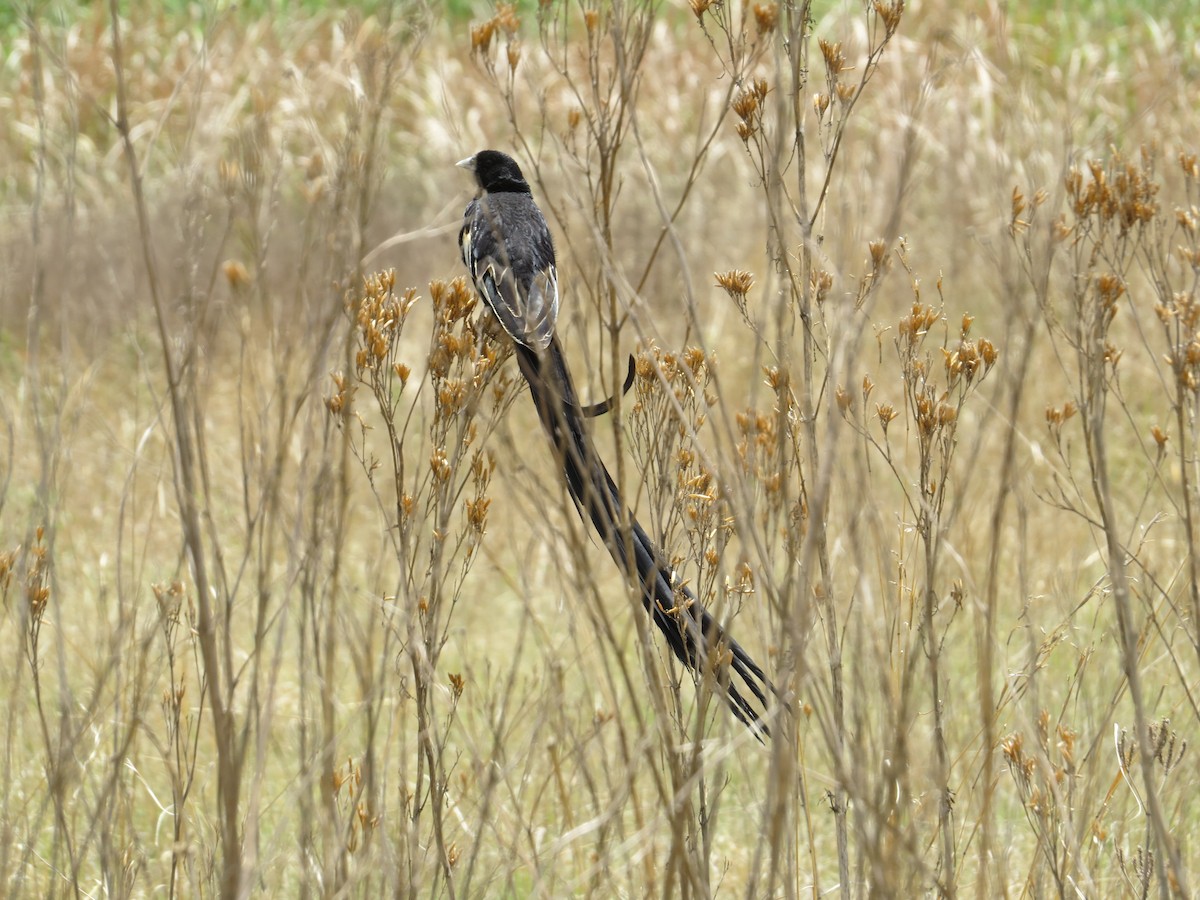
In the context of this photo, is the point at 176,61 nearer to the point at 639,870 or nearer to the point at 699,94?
the point at 699,94

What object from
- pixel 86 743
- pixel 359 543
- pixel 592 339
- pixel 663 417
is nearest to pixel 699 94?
pixel 592 339

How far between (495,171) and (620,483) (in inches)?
102

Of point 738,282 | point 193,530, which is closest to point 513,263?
point 738,282

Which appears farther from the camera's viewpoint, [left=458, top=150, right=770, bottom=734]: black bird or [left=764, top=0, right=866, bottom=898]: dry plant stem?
[left=458, top=150, right=770, bottom=734]: black bird

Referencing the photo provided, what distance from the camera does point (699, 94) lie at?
9.72 m

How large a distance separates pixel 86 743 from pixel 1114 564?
2.82m

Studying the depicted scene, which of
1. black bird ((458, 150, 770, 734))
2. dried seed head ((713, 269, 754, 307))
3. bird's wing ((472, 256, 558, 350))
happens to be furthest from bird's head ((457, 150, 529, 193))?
dried seed head ((713, 269, 754, 307))

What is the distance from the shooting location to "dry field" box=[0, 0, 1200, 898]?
1652mm

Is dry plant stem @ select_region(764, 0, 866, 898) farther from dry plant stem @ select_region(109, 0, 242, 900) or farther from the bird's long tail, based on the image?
dry plant stem @ select_region(109, 0, 242, 900)

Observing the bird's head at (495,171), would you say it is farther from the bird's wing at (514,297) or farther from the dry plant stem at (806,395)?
the dry plant stem at (806,395)

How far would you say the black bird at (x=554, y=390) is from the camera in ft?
5.82

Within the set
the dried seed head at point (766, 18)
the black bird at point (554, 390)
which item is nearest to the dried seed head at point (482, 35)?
the black bird at point (554, 390)

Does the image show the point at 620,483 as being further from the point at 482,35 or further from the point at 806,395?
the point at 482,35

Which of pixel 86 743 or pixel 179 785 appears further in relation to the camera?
pixel 86 743
